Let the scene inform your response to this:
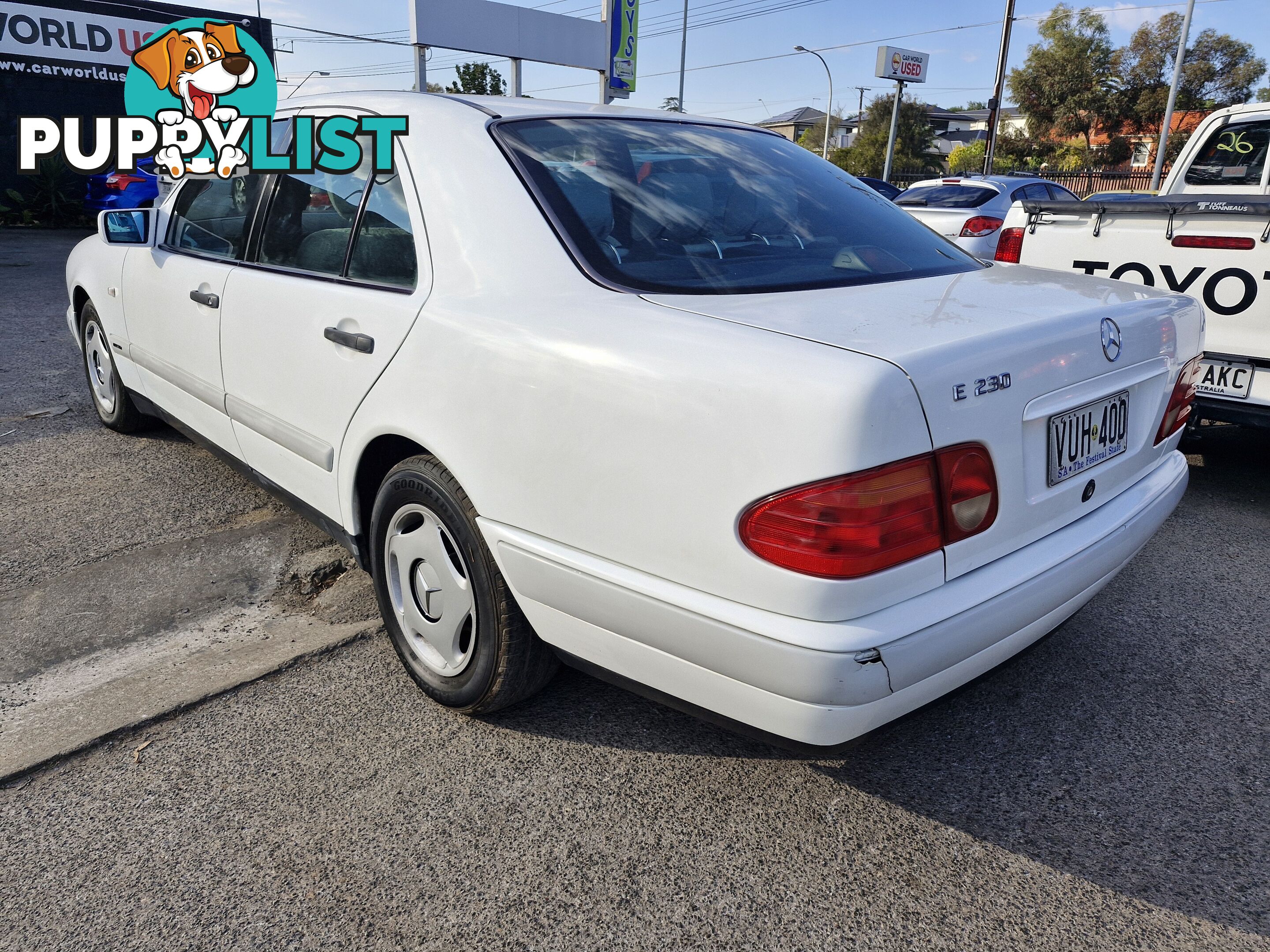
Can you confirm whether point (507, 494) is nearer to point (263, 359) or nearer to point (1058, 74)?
point (263, 359)

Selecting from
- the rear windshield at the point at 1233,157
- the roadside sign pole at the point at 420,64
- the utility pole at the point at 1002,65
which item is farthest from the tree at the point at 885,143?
the rear windshield at the point at 1233,157

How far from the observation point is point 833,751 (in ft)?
6.03

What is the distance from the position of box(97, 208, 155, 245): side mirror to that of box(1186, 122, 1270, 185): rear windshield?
19.6 feet

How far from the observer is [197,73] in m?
12.9

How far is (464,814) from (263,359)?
5.13ft

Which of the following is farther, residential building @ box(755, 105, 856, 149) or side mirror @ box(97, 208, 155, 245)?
residential building @ box(755, 105, 856, 149)

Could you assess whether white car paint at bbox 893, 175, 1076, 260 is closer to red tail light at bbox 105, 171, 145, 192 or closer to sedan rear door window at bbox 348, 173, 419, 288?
sedan rear door window at bbox 348, 173, 419, 288

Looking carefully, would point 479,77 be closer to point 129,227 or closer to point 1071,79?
point 1071,79

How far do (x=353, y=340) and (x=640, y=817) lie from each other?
1406 mm

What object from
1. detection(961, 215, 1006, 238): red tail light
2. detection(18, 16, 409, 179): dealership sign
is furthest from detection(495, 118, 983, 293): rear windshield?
detection(961, 215, 1006, 238): red tail light

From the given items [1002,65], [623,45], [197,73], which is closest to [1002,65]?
[1002,65]

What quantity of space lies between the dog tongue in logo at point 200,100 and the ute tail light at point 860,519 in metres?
8.07

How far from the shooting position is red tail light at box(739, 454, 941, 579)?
5.29 ft

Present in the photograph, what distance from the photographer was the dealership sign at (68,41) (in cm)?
1644
